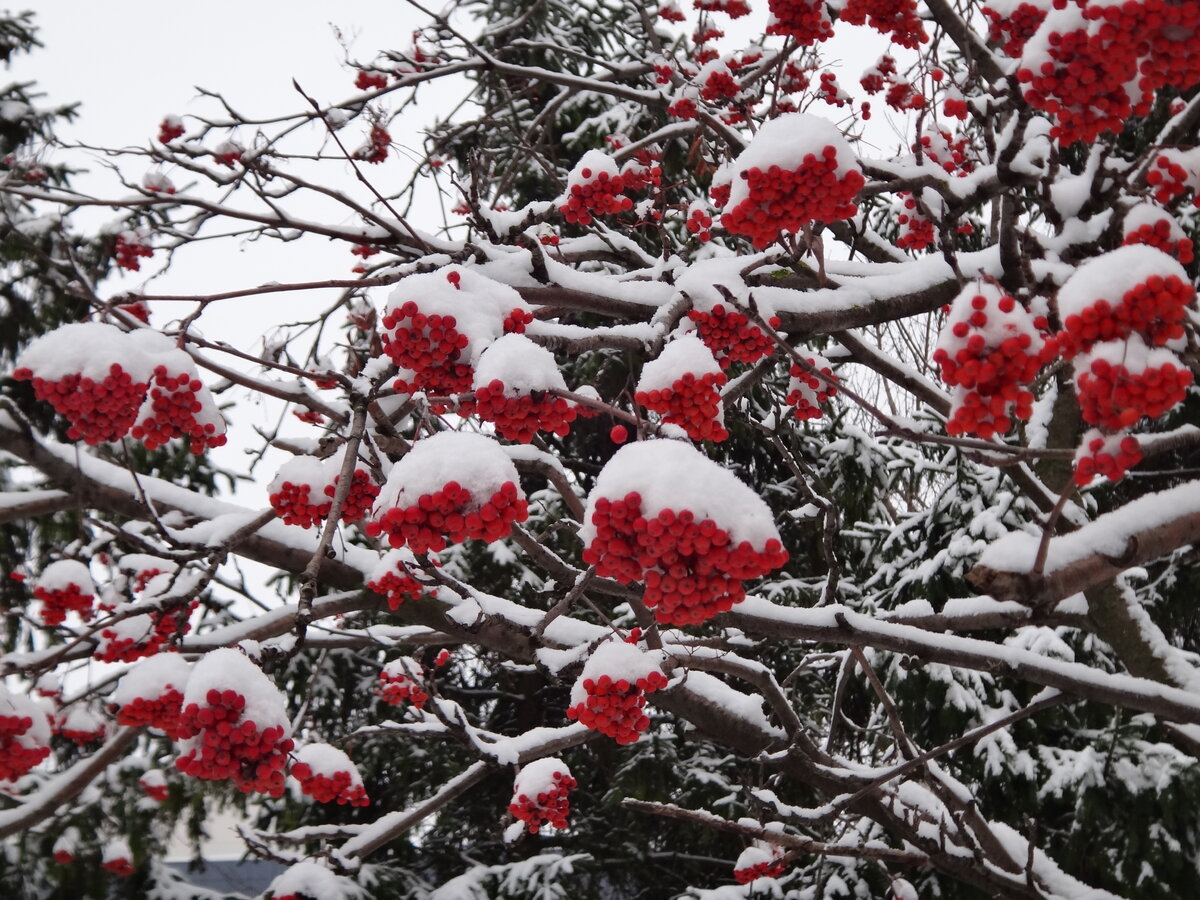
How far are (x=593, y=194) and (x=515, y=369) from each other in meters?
2.17

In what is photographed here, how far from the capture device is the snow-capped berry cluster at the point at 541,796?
3914 mm

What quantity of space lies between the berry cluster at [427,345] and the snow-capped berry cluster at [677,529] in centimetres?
63

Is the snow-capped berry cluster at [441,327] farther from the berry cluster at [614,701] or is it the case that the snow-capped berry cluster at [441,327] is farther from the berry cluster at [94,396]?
the berry cluster at [614,701]

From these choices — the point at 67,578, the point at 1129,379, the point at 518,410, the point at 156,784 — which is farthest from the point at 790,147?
the point at 156,784

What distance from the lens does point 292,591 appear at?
7828 mm

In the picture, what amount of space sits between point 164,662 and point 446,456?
1.87 m

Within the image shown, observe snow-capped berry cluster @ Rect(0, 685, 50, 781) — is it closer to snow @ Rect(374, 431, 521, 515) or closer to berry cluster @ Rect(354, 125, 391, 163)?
snow @ Rect(374, 431, 521, 515)

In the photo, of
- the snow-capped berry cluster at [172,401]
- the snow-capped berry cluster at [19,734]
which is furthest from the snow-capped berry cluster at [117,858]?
the snow-capped berry cluster at [172,401]

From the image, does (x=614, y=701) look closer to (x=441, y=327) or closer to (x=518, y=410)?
(x=518, y=410)

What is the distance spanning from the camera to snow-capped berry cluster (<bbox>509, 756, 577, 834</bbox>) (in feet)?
12.8

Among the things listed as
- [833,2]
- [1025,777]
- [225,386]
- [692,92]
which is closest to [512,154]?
[692,92]

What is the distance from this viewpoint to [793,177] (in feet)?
7.93

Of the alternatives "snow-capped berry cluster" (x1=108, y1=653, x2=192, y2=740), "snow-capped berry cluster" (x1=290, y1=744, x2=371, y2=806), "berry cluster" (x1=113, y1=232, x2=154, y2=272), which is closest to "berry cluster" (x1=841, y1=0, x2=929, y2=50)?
A: "snow-capped berry cluster" (x1=108, y1=653, x2=192, y2=740)

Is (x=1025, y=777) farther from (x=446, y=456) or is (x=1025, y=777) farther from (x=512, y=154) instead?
(x=512, y=154)
